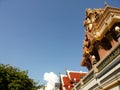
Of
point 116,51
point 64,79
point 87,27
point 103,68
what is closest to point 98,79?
point 103,68

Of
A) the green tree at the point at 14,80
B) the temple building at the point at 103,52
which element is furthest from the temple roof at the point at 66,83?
the green tree at the point at 14,80

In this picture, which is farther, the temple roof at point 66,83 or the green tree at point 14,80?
the temple roof at point 66,83

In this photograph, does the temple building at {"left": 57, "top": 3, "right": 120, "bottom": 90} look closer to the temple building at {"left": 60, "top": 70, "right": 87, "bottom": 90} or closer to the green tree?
the temple building at {"left": 60, "top": 70, "right": 87, "bottom": 90}

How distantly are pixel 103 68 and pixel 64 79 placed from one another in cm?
2307

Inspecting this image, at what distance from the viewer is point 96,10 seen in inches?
1073

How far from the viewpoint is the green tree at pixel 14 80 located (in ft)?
91.1

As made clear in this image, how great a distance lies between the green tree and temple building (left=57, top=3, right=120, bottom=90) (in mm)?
7490

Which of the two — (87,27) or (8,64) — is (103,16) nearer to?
(87,27)

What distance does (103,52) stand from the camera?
21.3m

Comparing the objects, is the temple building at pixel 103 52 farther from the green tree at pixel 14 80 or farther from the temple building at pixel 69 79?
the green tree at pixel 14 80

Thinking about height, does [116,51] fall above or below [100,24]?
below

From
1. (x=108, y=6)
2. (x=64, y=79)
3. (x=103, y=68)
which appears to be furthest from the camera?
(x=64, y=79)

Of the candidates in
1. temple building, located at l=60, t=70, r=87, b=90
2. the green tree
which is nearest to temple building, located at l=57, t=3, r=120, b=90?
temple building, located at l=60, t=70, r=87, b=90

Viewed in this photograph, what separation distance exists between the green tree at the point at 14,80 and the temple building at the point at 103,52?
295 inches
